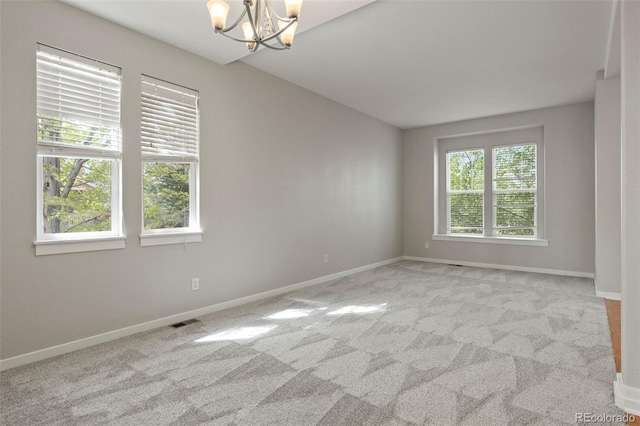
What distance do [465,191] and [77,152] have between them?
243 inches

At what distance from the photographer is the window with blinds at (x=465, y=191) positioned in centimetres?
652

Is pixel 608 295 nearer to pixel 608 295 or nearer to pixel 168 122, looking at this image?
pixel 608 295

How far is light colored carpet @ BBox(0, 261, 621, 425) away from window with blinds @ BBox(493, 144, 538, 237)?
2.53 metres

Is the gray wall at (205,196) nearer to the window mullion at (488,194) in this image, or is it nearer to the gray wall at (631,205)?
the window mullion at (488,194)

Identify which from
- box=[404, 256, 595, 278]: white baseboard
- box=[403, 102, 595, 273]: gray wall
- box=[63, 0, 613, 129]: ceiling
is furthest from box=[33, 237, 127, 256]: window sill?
box=[403, 102, 595, 273]: gray wall

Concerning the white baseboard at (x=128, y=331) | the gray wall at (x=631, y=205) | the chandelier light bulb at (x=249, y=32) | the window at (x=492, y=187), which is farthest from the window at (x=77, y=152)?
the window at (x=492, y=187)

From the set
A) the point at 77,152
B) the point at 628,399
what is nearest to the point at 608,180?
the point at 628,399

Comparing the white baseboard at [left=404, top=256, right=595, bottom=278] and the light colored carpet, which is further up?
the white baseboard at [left=404, top=256, right=595, bottom=278]

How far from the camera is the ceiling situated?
2.78 meters

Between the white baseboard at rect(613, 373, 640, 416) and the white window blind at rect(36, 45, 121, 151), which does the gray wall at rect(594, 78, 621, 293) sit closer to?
the white baseboard at rect(613, 373, 640, 416)

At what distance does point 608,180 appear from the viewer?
4039mm

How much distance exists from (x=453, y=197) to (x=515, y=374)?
4956 millimetres

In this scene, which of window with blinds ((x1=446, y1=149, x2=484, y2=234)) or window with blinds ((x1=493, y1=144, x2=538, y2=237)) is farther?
window with blinds ((x1=446, y1=149, x2=484, y2=234))

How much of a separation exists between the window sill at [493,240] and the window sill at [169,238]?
16.0 feet
